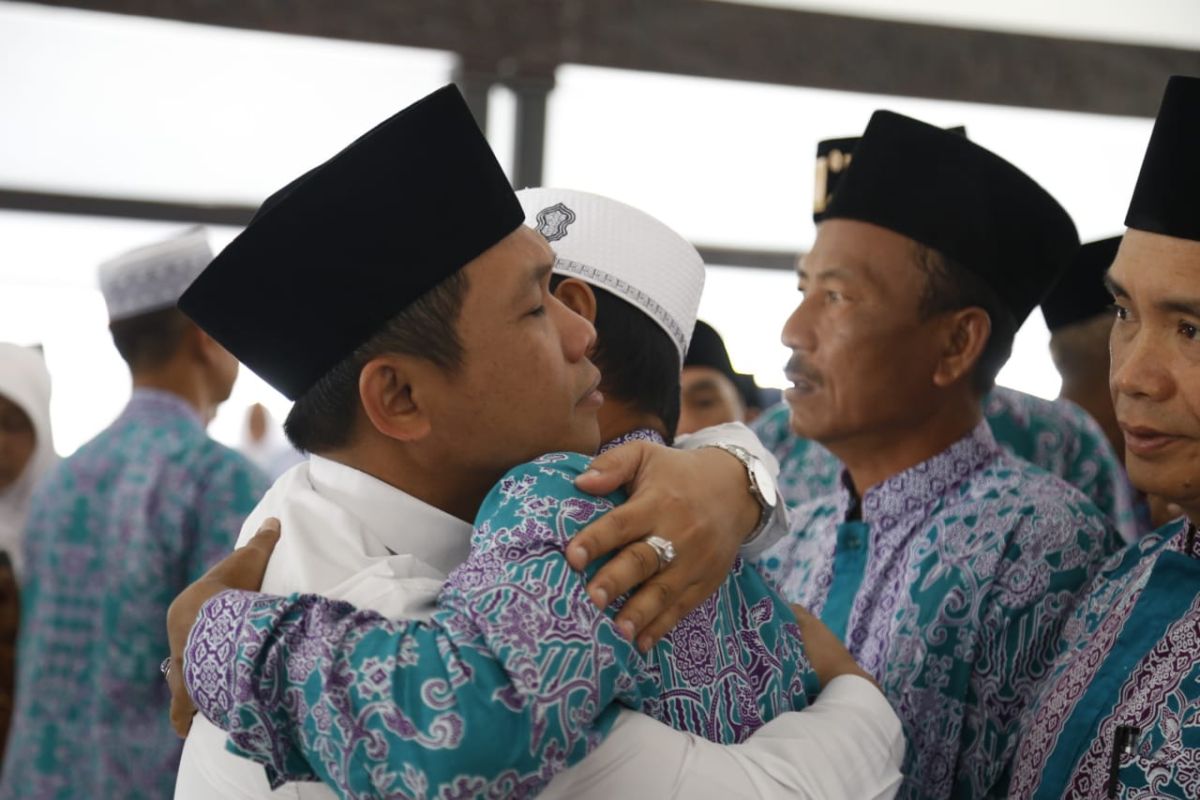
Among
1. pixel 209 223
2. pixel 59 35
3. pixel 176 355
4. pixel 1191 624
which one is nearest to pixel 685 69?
pixel 209 223

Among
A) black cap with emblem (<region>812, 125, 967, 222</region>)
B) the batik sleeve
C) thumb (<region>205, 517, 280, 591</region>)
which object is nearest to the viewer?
the batik sleeve

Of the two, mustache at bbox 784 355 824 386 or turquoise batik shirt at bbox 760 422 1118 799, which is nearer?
turquoise batik shirt at bbox 760 422 1118 799

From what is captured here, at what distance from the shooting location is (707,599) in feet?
4.14

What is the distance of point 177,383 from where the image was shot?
3.19 metres

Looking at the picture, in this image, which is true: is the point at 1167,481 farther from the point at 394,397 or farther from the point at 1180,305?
the point at 394,397

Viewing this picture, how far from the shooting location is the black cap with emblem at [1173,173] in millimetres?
1433

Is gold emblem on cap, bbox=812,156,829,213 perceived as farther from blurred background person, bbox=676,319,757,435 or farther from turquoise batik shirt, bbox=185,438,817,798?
turquoise batik shirt, bbox=185,438,817,798

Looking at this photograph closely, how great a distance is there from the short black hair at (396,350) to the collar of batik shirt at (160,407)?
1990 mm

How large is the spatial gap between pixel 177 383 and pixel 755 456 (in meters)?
2.13

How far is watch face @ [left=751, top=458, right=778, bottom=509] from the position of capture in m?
1.32

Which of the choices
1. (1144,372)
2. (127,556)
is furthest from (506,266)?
(127,556)

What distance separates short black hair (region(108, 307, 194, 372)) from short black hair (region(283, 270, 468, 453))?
6.75ft

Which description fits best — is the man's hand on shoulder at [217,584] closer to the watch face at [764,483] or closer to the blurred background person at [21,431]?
the watch face at [764,483]

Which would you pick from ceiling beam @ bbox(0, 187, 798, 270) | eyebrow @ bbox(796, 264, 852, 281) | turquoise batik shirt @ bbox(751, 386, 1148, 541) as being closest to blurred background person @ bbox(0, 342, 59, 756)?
ceiling beam @ bbox(0, 187, 798, 270)
